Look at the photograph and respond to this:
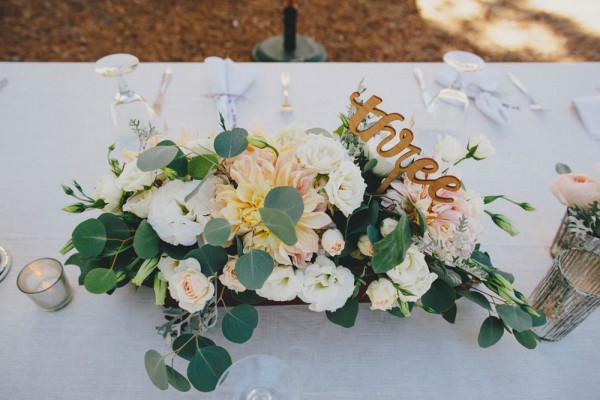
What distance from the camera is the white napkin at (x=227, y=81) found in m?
1.11

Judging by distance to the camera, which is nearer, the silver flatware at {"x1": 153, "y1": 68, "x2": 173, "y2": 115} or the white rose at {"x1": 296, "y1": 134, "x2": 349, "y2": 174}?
the white rose at {"x1": 296, "y1": 134, "x2": 349, "y2": 174}

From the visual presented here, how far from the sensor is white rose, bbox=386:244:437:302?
0.58 meters

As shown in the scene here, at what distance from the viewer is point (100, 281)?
23.3 inches

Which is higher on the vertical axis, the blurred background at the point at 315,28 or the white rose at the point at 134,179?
the white rose at the point at 134,179

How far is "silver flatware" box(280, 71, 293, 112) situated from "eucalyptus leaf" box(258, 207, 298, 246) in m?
0.67

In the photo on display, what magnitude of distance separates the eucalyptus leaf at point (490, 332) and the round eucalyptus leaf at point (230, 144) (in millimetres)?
462

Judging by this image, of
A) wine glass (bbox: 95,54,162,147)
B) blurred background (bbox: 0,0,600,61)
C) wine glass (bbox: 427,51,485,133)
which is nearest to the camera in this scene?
wine glass (bbox: 95,54,162,147)

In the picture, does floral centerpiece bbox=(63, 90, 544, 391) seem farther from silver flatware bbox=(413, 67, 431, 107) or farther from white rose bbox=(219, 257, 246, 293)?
silver flatware bbox=(413, 67, 431, 107)

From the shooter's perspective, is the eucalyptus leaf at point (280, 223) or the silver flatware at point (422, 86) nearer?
the eucalyptus leaf at point (280, 223)

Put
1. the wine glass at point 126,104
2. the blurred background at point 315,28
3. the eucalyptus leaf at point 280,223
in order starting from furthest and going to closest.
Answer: the blurred background at point 315,28 → the wine glass at point 126,104 → the eucalyptus leaf at point 280,223

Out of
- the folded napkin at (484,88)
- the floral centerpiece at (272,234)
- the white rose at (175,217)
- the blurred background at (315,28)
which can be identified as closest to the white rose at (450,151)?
the floral centerpiece at (272,234)

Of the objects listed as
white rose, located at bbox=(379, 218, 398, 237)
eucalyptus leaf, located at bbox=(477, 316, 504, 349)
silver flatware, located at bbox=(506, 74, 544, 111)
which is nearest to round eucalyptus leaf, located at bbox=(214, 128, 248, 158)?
white rose, located at bbox=(379, 218, 398, 237)

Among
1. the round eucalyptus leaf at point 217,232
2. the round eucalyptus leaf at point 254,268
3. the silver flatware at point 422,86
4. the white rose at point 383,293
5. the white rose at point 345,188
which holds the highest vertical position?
the white rose at point 345,188

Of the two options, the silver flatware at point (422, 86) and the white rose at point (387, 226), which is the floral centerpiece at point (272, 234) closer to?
the white rose at point (387, 226)
